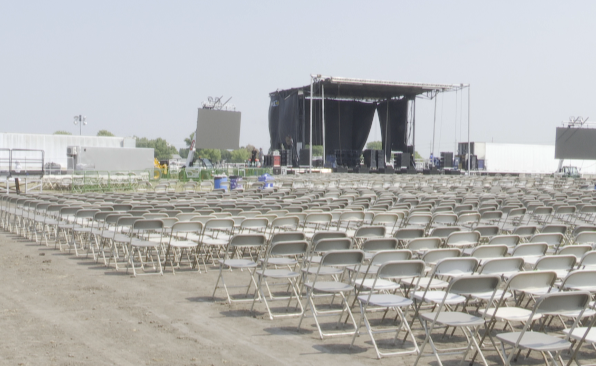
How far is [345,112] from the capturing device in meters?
43.9

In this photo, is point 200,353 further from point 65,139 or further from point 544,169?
point 544,169

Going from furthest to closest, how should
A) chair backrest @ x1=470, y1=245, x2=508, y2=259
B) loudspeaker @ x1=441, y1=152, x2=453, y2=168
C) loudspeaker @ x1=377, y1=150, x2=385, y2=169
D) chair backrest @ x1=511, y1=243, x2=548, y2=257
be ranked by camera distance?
1. loudspeaker @ x1=441, y1=152, x2=453, y2=168
2. loudspeaker @ x1=377, y1=150, x2=385, y2=169
3. chair backrest @ x1=511, y1=243, x2=548, y2=257
4. chair backrest @ x1=470, y1=245, x2=508, y2=259

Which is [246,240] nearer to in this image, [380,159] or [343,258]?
[343,258]

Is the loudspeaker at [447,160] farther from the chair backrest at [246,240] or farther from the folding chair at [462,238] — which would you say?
the chair backrest at [246,240]

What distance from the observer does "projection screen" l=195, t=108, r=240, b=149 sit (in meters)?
26.0

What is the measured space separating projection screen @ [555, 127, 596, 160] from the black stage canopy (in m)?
6.04

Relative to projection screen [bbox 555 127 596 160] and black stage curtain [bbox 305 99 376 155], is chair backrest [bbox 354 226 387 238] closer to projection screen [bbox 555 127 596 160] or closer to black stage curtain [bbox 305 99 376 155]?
projection screen [bbox 555 127 596 160]

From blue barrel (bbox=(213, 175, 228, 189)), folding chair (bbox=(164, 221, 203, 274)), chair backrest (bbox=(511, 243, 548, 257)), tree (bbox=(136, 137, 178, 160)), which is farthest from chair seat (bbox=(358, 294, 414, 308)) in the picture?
tree (bbox=(136, 137, 178, 160))

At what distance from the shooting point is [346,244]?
Answer: 558cm

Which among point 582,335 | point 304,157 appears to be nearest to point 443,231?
point 582,335

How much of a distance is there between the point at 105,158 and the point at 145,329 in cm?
2881

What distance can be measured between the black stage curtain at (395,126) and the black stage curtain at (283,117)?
6.23 metres

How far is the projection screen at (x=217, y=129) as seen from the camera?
2602cm

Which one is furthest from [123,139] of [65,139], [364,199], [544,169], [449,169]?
[364,199]
